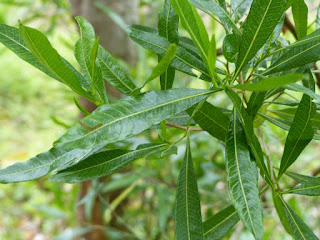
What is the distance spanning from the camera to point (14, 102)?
10.0ft

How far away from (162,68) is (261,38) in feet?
0.32

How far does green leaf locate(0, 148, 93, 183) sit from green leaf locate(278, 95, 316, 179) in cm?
22

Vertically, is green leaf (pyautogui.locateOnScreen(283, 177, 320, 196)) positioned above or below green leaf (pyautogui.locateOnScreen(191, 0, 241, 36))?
below

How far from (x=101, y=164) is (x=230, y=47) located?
0.18 m

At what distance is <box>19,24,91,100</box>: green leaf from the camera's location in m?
0.32

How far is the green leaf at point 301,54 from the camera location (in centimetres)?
35

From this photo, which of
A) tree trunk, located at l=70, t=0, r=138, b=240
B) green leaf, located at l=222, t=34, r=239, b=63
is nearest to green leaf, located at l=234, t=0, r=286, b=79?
green leaf, located at l=222, t=34, r=239, b=63

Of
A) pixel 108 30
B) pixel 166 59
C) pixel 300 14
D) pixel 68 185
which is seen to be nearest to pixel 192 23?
pixel 166 59

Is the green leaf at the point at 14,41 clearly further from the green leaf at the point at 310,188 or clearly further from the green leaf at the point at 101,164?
the green leaf at the point at 310,188

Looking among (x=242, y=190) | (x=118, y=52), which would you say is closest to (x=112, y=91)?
(x=118, y=52)

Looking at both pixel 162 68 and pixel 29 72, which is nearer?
pixel 162 68

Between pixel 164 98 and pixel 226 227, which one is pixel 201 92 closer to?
pixel 164 98

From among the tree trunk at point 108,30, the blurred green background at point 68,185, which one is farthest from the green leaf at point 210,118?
the tree trunk at point 108,30

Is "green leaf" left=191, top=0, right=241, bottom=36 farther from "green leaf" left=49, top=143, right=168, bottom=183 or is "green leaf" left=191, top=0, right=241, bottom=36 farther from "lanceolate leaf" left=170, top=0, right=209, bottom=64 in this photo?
"green leaf" left=49, top=143, right=168, bottom=183
